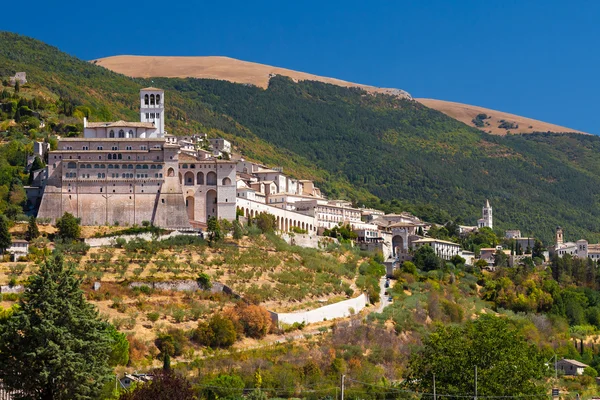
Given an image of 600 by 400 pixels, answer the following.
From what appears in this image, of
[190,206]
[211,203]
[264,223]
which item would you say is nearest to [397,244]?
[264,223]

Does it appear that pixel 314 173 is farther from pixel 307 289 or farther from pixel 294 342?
pixel 294 342

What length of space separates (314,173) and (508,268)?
6273 cm

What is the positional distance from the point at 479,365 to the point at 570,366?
29.8m

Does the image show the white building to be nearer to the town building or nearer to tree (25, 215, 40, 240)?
the town building

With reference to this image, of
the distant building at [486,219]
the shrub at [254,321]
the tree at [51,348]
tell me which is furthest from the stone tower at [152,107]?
the distant building at [486,219]

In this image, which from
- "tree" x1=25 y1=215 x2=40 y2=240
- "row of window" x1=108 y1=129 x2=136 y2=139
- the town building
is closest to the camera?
"tree" x1=25 y1=215 x2=40 y2=240

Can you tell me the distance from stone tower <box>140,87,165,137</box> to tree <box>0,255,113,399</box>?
5835 cm

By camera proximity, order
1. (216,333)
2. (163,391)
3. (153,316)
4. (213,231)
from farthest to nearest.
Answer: (213,231), (153,316), (216,333), (163,391)

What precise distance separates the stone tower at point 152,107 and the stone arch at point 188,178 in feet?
53.5

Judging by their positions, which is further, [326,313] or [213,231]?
[213,231]

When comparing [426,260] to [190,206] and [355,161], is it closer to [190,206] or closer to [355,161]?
[190,206]

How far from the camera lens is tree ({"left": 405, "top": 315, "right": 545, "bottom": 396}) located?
154 ft

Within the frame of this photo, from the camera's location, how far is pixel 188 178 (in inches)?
3054

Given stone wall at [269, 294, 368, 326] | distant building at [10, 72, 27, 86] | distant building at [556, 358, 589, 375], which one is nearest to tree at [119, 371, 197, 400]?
stone wall at [269, 294, 368, 326]
